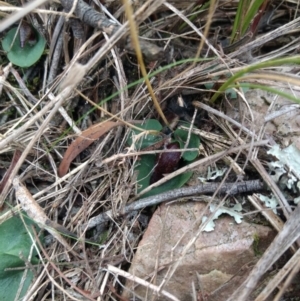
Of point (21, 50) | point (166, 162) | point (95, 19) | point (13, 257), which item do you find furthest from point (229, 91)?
point (13, 257)

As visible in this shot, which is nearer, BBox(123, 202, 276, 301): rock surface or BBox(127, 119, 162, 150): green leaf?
BBox(123, 202, 276, 301): rock surface

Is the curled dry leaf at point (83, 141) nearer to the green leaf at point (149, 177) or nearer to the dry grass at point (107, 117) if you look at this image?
the dry grass at point (107, 117)

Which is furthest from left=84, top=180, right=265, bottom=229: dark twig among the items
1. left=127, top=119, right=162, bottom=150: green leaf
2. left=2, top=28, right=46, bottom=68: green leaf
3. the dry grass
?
left=2, top=28, right=46, bottom=68: green leaf

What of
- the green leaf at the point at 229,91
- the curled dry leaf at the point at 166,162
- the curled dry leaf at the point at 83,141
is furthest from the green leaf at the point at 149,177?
the green leaf at the point at 229,91

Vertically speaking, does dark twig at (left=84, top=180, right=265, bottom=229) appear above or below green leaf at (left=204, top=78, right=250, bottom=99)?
below

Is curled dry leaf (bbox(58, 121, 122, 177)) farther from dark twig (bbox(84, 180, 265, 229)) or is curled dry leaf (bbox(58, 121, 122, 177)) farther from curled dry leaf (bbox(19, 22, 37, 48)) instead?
curled dry leaf (bbox(19, 22, 37, 48))
